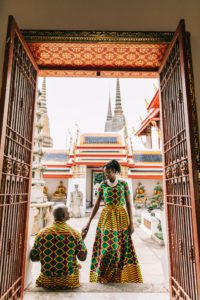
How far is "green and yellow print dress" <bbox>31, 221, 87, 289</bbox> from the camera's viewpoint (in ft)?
7.26

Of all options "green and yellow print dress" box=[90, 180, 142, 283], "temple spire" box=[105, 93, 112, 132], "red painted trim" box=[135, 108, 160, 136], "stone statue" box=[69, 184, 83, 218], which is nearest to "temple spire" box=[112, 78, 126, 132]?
"temple spire" box=[105, 93, 112, 132]

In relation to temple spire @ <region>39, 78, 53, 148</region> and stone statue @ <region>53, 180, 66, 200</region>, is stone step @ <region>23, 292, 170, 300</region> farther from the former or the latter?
temple spire @ <region>39, 78, 53, 148</region>

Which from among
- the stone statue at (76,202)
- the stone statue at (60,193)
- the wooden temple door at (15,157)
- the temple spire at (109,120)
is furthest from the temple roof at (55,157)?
the temple spire at (109,120)

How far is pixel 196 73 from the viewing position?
219 centimetres

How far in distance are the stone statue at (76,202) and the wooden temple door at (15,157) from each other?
8219 millimetres

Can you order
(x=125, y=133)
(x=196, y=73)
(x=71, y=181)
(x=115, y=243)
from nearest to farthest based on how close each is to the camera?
(x=196, y=73), (x=115, y=243), (x=71, y=181), (x=125, y=133)

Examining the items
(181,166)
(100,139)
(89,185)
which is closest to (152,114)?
(100,139)

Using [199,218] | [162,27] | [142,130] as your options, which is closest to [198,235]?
[199,218]

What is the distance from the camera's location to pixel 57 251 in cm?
222

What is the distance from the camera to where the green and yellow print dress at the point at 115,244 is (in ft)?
8.44

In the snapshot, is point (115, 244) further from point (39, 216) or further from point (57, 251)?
point (39, 216)

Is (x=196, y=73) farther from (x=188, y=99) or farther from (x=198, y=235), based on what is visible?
(x=198, y=235)

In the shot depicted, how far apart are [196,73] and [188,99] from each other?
20.9 inches

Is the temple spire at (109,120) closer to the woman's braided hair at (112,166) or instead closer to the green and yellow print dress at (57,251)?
the woman's braided hair at (112,166)
